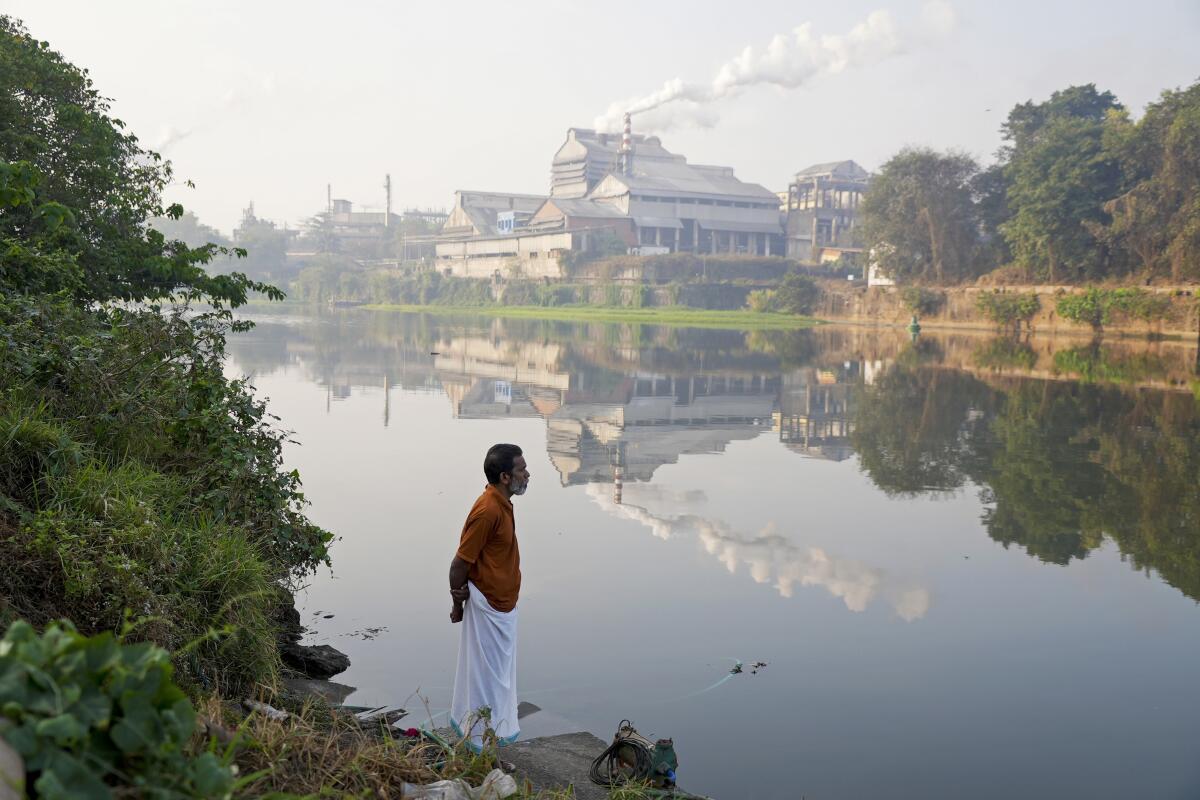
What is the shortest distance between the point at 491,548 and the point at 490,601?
0.67 ft

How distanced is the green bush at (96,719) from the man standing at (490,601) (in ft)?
6.33

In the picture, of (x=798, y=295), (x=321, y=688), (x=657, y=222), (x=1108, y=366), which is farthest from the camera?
(x=657, y=222)

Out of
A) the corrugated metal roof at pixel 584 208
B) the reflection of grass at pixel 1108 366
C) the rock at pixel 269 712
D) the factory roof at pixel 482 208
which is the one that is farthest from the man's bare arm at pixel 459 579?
the factory roof at pixel 482 208

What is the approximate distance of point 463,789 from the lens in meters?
2.96

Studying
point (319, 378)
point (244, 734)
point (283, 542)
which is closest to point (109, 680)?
point (244, 734)

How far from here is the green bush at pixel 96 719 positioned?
1728 mm

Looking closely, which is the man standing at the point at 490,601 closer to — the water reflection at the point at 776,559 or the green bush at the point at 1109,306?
the water reflection at the point at 776,559

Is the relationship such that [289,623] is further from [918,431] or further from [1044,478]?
[918,431]

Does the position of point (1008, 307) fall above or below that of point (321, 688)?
above

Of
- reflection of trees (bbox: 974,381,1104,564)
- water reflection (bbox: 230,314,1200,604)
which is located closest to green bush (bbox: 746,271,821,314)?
water reflection (bbox: 230,314,1200,604)

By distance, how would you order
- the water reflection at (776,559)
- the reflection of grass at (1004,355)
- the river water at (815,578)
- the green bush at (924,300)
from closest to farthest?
the river water at (815,578), the water reflection at (776,559), the reflection of grass at (1004,355), the green bush at (924,300)

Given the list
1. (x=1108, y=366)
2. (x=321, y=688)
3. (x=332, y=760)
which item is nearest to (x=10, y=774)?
(x=332, y=760)

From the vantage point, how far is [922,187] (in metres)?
42.7

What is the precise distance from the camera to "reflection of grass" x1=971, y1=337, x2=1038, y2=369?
22891mm
